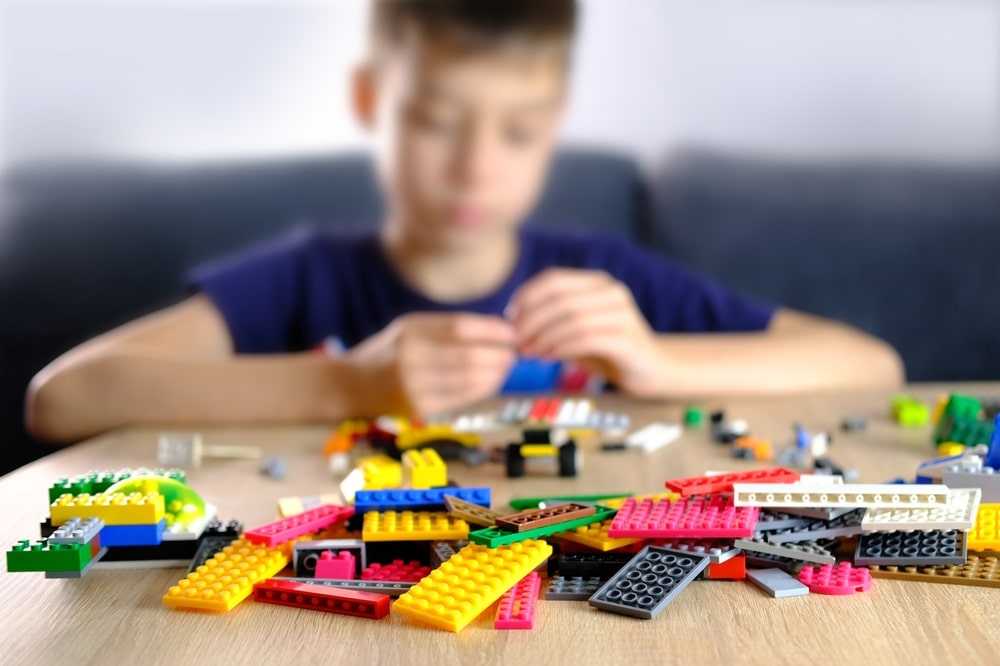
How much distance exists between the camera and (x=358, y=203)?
1.43 metres

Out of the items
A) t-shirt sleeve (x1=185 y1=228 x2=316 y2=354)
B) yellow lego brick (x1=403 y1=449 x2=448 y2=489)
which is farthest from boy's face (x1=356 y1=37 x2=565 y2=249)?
yellow lego brick (x1=403 y1=449 x2=448 y2=489)

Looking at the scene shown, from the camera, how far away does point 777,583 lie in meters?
0.42

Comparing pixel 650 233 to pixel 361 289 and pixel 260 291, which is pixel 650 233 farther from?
pixel 260 291

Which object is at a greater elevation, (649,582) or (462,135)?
(462,135)

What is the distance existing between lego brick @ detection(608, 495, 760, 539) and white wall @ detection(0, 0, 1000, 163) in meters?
1.01

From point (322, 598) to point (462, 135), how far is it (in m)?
0.94

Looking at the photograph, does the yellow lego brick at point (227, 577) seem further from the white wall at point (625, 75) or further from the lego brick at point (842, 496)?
the white wall at point (625, 75)

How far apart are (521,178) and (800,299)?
461mm

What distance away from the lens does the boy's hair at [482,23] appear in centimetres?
131

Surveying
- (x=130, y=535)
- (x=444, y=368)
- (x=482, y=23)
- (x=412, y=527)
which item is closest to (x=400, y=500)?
(x=412, y=527)

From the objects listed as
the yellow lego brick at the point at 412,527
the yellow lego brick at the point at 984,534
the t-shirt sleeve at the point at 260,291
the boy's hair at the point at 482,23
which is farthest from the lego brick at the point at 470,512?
the boy's hair at the point at 482,23

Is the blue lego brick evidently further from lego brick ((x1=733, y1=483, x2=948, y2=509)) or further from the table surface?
lego brick ((x1=733, y1=483, x2=948, y2=509))

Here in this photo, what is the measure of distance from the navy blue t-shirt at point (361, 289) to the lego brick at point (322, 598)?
871mm

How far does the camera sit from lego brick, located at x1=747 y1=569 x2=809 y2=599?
1.35ft
